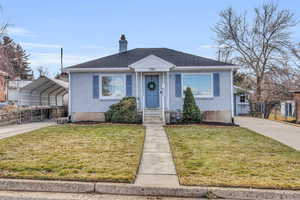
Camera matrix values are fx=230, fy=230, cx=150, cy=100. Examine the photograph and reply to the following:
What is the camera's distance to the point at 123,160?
16.7 ft

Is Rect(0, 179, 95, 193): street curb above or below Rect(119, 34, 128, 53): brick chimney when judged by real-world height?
below

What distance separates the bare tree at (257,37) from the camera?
77.0 feet

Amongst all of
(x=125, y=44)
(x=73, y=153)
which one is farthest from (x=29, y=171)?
(x=125, y=44)

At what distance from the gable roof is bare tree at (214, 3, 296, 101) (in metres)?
12.6

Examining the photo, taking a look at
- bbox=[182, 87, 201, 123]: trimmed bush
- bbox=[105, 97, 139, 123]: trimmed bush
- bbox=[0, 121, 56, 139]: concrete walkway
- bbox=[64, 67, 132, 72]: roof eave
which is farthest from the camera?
bbox=[64, 67, 132, 72]: roof eave

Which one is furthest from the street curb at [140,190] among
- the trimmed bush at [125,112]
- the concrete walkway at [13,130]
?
the trimmed bush at [125,112]

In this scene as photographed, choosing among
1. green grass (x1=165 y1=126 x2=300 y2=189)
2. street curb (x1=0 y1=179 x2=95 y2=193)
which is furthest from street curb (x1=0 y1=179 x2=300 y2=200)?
green grass (x1=165 y1=126 x2=300 y2=189)

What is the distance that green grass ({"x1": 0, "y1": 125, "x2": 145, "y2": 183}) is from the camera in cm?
415

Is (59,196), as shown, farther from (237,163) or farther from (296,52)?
(296,52)

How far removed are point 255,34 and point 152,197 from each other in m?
25.5

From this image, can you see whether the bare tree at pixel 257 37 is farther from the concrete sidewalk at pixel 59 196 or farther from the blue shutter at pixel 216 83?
the concrete sidewalk at pixel 59 196

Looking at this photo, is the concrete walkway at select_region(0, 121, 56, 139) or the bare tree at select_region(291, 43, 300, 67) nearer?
the concrete walkway at select_region(0, 121, 56, 139)

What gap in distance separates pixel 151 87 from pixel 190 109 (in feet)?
8.60

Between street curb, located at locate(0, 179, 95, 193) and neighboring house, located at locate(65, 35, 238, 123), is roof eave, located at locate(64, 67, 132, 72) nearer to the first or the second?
neighboring house, located at locate(65, 35, 238, 123)
